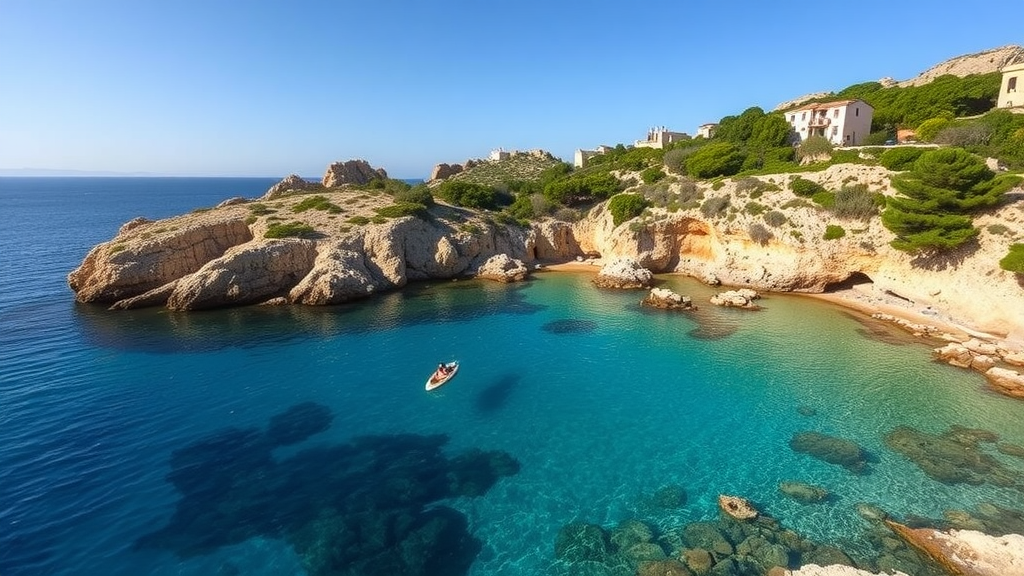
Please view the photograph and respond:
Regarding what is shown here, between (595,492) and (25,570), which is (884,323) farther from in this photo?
(25,570)

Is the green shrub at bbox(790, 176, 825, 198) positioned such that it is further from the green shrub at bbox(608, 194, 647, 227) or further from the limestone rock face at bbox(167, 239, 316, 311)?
the limestone rock face at bbox(167, 239, 316, 311)

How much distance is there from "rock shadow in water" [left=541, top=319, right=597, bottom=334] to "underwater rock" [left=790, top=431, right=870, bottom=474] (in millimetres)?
13012

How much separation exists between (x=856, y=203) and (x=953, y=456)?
23637mm

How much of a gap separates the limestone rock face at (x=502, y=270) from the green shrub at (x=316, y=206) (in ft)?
50.6

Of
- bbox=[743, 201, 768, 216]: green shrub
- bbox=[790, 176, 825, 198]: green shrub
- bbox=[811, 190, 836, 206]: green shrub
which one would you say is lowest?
bbox=[743, 201, 768, 216]: green shrub

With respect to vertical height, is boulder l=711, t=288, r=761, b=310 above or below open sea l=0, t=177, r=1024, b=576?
above

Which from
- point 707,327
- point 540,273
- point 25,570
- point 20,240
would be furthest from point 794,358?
point 20,240

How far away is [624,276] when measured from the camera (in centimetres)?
3741

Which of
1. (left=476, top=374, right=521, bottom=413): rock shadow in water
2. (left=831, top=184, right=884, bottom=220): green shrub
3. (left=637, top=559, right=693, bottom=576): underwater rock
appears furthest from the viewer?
(left=831, top=184, right=884, bottom=220): green shrub

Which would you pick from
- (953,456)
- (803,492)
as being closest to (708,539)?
(803,492)

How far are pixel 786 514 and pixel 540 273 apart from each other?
32.0 meters

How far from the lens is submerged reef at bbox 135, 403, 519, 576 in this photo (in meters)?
11.5

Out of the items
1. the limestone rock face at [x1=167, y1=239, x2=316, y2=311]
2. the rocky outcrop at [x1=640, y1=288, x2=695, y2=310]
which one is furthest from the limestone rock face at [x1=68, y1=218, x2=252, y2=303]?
the rocky outcrop at [x1=640, y1=288, x2=695, y2=310]

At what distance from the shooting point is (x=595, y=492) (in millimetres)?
13836
